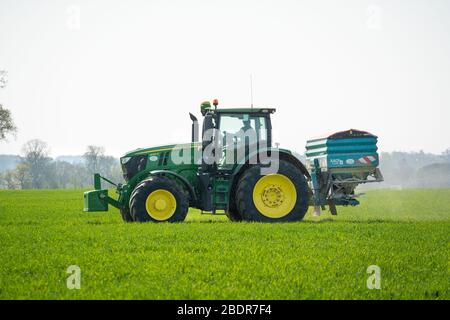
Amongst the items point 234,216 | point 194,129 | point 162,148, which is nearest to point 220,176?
point 234,216

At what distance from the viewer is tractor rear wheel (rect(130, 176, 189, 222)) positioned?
13133 millimetres

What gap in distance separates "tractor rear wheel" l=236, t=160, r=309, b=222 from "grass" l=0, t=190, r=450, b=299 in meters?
1.16

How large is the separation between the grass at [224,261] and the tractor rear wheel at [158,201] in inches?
27.0

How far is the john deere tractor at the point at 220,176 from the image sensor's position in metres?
13.3

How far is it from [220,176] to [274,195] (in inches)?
54.9

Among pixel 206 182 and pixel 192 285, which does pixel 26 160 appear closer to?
pixel 206 182

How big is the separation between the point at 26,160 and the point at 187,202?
277 feet

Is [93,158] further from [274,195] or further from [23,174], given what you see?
[274,195]

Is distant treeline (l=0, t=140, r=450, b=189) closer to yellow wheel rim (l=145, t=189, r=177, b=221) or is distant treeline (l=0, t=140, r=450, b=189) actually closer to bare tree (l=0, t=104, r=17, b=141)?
bare tree (l=0, t=104, r=17, b=141)

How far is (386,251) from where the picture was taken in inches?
372

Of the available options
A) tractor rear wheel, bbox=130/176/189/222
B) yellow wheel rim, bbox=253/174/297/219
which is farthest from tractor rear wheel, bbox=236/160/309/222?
tractor rear wheel, bbox=130/176/189/222

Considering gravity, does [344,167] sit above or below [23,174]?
below

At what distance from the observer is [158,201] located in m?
13.3
